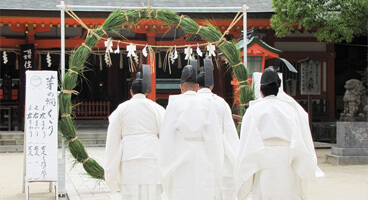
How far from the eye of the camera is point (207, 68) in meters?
5.66

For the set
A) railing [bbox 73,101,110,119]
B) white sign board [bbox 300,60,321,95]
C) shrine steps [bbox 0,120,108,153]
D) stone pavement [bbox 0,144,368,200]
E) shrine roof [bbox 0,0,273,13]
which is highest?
shrine roof [bbox 0,0,273,13]

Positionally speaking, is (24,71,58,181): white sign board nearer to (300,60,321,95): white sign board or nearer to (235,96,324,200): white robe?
(235,96,324,200): white robe

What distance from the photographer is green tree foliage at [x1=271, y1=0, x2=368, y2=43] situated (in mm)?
12109

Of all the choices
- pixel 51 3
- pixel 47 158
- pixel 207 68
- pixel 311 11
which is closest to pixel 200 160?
pixel 207 68

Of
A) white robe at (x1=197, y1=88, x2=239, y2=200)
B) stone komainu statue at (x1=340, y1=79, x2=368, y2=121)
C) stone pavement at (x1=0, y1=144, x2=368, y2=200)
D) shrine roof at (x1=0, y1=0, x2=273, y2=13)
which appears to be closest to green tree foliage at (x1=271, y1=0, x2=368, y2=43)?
stone komainu statue at (x1=340, y1=79, x2=368, y2=121)

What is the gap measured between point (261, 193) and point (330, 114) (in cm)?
1364

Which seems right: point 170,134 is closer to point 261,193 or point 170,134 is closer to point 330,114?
point 261,193

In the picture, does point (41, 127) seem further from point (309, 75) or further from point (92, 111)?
point (92, 111)

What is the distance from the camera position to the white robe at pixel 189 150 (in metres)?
4.88

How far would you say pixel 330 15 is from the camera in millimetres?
12367

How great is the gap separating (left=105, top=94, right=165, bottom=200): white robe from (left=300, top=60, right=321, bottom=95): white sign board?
467 inches

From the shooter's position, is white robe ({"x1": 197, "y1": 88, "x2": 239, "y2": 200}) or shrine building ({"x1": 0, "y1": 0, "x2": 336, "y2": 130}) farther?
shrine building ({"x1": 0, "y1": 0, "x2": 336, "y2": 130})

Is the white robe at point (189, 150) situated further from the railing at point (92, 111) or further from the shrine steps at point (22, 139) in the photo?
the railing at point (92, 111)

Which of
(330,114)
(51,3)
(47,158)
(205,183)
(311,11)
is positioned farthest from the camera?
(330,114)
